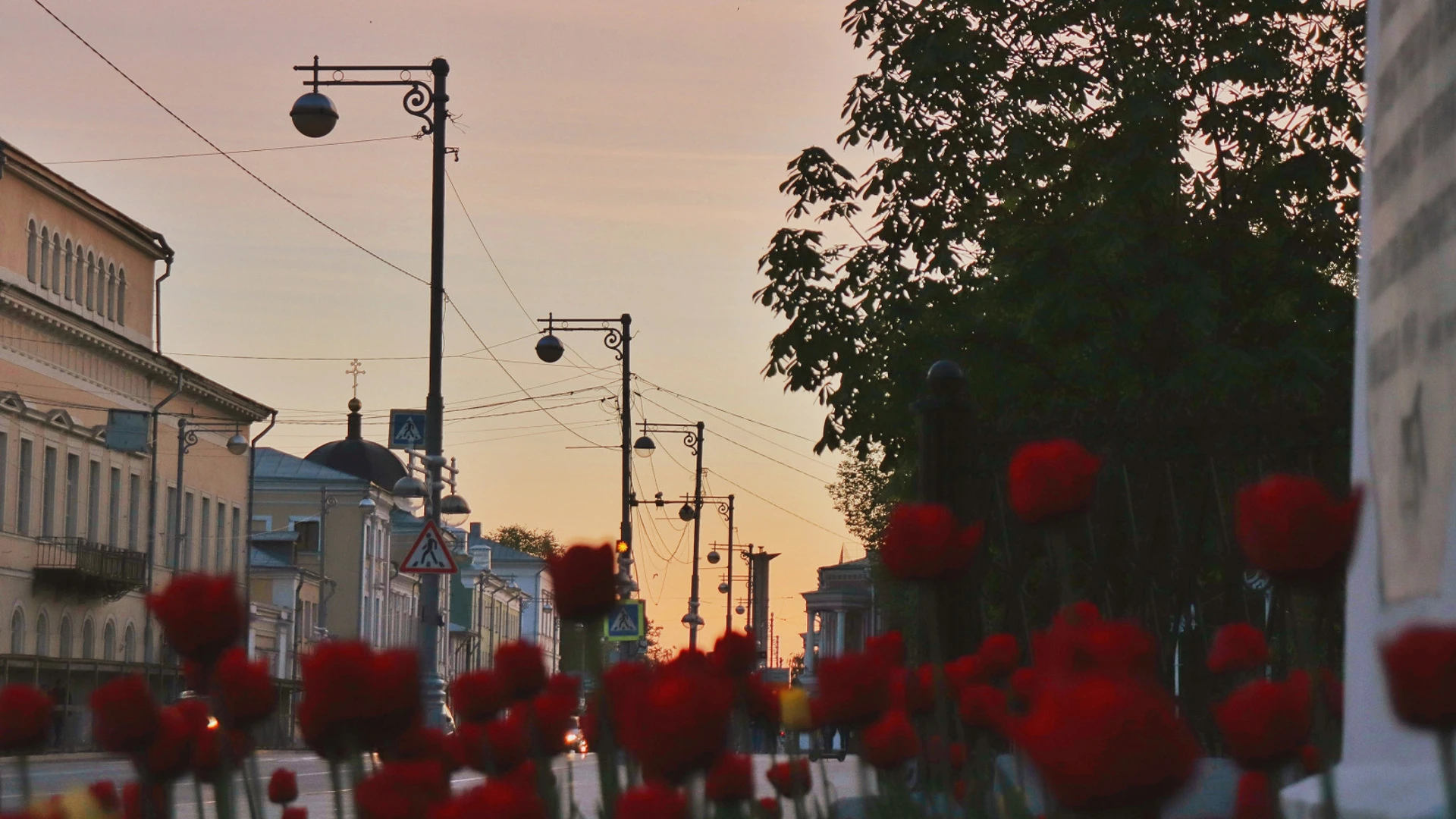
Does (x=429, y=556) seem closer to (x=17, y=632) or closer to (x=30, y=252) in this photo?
(x=30, y=252)

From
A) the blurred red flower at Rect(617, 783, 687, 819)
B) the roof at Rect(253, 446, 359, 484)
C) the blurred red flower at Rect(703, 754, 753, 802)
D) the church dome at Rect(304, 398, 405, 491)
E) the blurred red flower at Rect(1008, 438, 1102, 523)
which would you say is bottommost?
the blurred red flower at Rect(703, 754, 753, 802)

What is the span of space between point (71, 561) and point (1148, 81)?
41.9 m

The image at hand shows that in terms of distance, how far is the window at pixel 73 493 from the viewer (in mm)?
53594

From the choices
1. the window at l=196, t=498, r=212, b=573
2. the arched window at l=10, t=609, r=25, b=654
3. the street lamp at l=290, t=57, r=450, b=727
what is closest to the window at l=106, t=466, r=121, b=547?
the window at l=196, t=498, r=212, b=573

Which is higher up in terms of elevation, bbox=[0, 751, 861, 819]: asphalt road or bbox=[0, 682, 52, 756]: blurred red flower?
bbox=[0, 682, 52, 756]: blurred red flower

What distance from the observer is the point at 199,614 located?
266 cm

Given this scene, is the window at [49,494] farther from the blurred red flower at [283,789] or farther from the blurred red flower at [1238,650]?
the blurred red flower at [1238,650]

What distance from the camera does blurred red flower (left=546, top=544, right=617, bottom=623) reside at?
293 centimetres

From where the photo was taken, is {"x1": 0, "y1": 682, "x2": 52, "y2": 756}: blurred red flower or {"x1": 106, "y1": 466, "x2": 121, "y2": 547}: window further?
{"x1": 106, "y1": 466, "x2": 121, "y2": 547}: window

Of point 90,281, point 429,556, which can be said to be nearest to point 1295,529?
point 429,556

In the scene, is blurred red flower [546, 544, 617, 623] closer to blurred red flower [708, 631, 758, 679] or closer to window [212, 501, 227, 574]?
blurred red flower [708, 631, 758, 679]

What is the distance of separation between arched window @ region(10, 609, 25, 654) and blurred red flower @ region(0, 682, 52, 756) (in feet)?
162

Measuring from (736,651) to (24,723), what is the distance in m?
1.38

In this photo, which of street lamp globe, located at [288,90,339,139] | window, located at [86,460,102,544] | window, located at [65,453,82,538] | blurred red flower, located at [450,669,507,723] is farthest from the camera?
window, located at [86,460,102,544]
